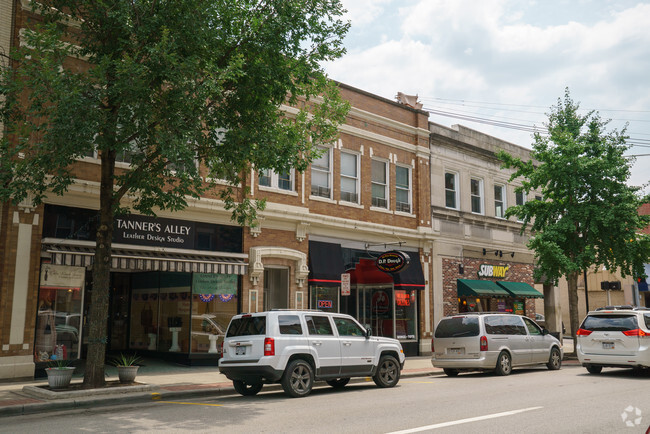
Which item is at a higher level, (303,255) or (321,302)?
(303,255)

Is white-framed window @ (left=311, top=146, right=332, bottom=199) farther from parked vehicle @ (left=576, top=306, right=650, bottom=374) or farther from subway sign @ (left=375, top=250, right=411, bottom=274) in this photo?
parked vehicle @ (left=576, top=306, right=650, bottom=374)

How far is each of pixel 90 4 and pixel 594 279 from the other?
4224 cm

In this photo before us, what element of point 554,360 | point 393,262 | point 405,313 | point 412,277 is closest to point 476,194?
point 412,277

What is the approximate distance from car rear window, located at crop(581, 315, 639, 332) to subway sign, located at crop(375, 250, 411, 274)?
6.15 meters

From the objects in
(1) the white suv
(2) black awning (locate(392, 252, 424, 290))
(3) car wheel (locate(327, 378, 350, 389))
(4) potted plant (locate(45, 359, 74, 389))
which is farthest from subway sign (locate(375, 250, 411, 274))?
(4) potted plant (locate(45, 359, 74, 389))

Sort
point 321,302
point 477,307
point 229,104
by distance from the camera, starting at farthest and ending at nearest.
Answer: point 477,307 → point 321,302 → point 229,104

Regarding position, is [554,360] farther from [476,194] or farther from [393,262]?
[476,194]

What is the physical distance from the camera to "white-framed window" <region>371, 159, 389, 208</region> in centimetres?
2312

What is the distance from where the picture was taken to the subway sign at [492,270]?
26.6m

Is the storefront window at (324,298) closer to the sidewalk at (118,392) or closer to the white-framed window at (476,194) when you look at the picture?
the sidewalk at (118,392)

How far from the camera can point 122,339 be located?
19.2m

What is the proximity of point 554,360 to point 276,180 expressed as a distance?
10.4 m

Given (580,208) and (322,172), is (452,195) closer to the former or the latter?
(580,208)

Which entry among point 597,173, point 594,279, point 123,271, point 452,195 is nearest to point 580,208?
point 597,173
